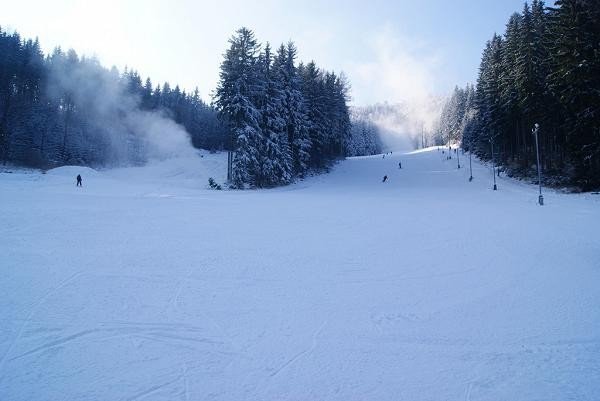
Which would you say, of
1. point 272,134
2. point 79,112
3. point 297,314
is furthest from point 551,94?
point 79,112

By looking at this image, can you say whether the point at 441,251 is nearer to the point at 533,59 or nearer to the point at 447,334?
the point at 447,334

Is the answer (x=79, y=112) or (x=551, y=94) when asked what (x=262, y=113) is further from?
(x=79, y=112)

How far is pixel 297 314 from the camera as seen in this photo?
5.46 metres

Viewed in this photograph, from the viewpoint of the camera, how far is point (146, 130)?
85312mm

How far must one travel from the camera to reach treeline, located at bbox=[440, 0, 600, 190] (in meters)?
23.6

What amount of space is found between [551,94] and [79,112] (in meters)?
86.1

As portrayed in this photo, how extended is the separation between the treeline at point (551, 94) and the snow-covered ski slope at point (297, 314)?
58.5 ft

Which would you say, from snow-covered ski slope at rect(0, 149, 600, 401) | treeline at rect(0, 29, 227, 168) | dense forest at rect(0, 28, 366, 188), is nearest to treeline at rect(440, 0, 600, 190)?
snow-covered ski slope at rect(0, 149, 600, 401)

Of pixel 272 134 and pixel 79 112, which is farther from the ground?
pixel 79 112

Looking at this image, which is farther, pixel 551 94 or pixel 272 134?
→ pixel 272 134

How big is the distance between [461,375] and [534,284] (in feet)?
13.0

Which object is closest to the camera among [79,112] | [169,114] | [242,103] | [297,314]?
[297,314]

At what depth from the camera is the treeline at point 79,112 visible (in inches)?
2184

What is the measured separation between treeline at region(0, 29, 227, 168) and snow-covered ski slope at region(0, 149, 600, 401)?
4224 centimetres
